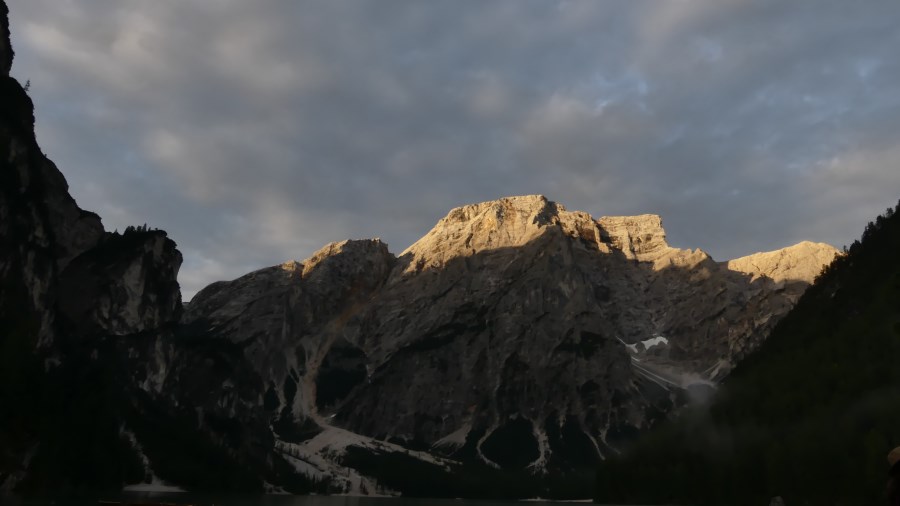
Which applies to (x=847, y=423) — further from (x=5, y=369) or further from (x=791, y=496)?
(x=5, y=369)

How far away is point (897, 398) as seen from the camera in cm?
19062

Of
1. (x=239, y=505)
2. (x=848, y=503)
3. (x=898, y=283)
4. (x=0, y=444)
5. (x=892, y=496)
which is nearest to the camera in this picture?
(x=892, y=496)

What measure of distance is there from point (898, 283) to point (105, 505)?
87.7 m

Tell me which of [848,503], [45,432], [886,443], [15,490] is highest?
Answer: [45,432]

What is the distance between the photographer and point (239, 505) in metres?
190

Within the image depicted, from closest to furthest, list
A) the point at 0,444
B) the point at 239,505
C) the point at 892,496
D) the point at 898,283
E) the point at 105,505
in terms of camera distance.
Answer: the point at 892,496
the point at 898,283
the point at 105,505
the point at 0,444
the point at 239,505

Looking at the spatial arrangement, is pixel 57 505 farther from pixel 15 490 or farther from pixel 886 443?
pixel 886 443

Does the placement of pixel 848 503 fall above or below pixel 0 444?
below

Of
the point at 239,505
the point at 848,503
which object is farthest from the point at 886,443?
the point at 239,505

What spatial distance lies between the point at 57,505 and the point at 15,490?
155 ft

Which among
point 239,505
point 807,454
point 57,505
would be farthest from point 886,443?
point 57,505

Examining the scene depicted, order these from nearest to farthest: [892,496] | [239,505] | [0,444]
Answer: [892,496] < [0,444] < [239,505]

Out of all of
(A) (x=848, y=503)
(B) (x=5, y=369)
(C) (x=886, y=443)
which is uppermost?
(B) (x=5, y=369)

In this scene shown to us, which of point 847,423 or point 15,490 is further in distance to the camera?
point 847,423
